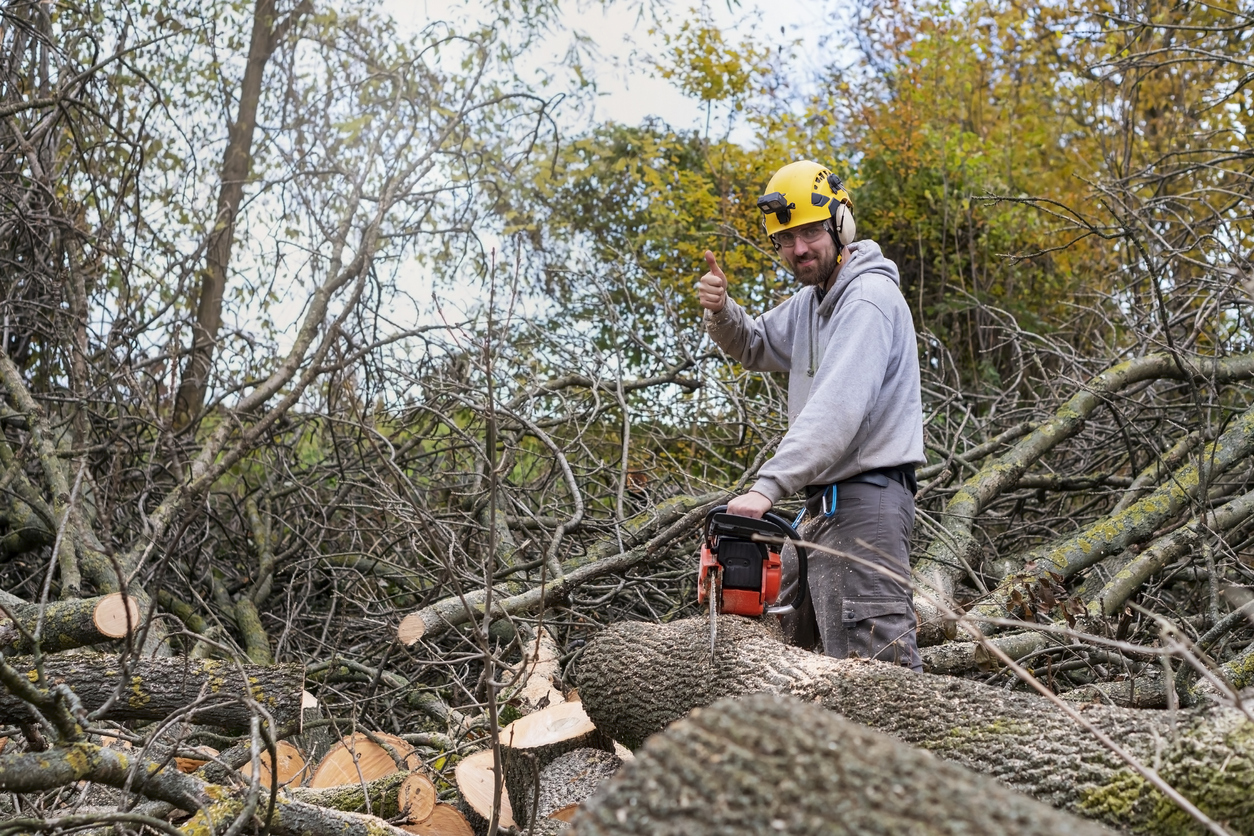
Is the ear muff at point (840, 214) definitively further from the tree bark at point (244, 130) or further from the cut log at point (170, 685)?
the tree bark at point (244, 130)

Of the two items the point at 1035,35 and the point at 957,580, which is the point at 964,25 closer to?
the point at 1035,35

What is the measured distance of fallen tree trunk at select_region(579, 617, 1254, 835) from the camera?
1710 mm

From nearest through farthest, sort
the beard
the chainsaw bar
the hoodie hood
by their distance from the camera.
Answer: the chainsaw bar → the hoodie hood → the beard

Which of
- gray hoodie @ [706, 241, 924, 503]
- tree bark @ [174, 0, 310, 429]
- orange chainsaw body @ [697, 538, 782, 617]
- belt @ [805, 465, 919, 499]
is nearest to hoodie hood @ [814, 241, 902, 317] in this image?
gray hoodie @ [706, 241, 924, 503]

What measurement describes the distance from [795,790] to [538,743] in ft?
6.18

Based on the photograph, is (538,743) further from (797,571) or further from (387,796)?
(797,571)

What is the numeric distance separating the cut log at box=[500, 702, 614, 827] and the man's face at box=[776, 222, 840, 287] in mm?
1581

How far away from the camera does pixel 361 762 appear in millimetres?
3223

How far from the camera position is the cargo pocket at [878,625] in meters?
2.99

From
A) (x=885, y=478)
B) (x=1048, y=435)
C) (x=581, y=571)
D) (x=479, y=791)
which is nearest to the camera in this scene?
(x=479, y=791)

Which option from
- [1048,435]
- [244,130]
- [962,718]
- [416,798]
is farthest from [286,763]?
[244,130]

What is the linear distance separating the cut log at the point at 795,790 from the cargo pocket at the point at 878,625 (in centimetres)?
171

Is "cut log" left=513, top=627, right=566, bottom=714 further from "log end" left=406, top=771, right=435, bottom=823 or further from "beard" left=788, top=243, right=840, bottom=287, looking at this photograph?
"beard" left=788, top=243, right=840, bottom=287

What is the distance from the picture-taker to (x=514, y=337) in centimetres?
759
